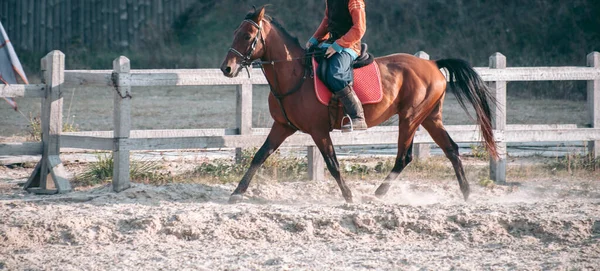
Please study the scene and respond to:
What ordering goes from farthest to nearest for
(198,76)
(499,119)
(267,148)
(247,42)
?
(499,119), (198,76), (267,148), (247,42)

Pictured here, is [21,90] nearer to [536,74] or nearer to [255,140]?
[255,140]

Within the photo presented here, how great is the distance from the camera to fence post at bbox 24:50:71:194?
8.88 metres

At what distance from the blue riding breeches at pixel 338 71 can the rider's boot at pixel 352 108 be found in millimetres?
63

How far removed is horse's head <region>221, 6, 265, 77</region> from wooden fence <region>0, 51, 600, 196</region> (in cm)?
127

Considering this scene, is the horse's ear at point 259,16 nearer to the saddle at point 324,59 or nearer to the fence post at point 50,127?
the saddle at point 324,59

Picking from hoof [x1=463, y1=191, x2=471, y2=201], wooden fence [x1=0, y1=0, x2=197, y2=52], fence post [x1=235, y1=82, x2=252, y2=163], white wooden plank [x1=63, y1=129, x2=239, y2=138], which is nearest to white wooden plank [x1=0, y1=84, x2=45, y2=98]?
white wooden plank [x1=63, y1=129, x2=239, y2=138]

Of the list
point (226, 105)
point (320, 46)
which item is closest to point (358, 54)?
point (320, 46)

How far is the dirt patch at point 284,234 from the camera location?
5852 millimetres

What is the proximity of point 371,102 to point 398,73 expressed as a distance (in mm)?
546

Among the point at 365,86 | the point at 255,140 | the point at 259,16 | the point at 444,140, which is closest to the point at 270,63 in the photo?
the point at 259,16

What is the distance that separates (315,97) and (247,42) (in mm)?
875

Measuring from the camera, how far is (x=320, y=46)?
807 centimetres

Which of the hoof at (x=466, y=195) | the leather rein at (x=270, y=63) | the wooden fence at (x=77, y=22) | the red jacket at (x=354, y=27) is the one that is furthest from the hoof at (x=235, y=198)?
the wooden fence at (x=77, y=22)

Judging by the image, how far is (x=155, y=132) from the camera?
974 cm
